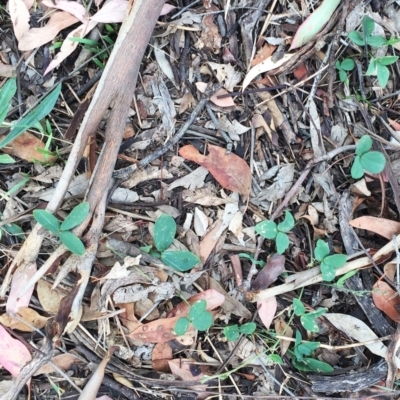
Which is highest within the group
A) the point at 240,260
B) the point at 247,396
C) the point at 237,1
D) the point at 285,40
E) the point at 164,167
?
the point at 237,1

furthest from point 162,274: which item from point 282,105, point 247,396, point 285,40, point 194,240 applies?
point 285,40

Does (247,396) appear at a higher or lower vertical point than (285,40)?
lower

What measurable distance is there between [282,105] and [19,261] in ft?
2.83

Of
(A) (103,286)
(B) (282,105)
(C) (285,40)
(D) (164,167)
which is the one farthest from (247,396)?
(C) (285,40)

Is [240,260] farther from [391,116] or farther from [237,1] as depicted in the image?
[237,1]

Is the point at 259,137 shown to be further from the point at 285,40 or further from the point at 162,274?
the point at 162,274

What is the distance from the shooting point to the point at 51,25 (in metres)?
1.24

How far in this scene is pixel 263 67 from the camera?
1258mm

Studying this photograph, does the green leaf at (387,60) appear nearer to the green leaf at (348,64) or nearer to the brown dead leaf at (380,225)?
the green leaf at (348,64)

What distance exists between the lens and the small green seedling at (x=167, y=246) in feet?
3.98

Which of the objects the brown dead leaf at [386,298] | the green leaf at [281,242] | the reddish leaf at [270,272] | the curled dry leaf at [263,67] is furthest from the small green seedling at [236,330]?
the curled dry leaf at [263,67]

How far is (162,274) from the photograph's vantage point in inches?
49.1

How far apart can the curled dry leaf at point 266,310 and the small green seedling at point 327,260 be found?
6.5 inches

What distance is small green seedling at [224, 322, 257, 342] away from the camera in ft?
4.04
